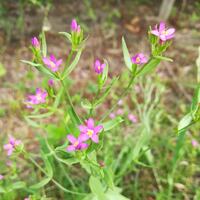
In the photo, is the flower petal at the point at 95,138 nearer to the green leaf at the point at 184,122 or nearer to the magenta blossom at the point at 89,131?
the magenta blossom at the point at 89,131

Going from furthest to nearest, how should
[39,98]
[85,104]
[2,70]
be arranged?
[2,70] < [39,98] < [85,104]

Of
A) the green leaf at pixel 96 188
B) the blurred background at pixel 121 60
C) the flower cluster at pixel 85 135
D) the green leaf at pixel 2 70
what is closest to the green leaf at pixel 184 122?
the flower cluster at pixel 85 135

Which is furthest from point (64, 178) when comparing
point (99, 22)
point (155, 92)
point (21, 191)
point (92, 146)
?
point (99, 22)

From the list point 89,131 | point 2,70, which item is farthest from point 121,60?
point 89,131

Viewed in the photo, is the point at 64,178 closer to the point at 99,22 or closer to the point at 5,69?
the point at 5,69

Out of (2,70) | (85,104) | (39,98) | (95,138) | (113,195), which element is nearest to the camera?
(95,138)

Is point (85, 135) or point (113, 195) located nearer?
point (85, 135)

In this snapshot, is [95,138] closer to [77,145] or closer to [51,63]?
[77,145]
